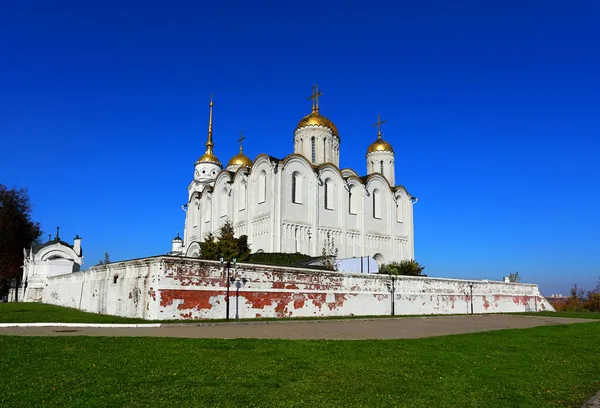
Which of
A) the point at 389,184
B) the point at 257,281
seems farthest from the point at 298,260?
the point at 389,184

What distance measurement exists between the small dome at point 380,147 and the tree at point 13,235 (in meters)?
39.2

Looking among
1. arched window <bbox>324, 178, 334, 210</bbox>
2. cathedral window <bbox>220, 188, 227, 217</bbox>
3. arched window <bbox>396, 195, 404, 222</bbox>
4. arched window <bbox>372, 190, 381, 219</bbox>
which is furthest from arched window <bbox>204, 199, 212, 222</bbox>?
arched window <bbox>396, 195, 404, 222</bbox>

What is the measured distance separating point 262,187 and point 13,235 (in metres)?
25.2

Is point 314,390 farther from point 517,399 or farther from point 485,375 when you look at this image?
point 485,375

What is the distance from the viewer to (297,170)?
43.6m

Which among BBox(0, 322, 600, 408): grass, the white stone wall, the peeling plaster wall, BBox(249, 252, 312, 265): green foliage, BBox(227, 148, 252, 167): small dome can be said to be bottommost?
BBox(0, 322, 600, 408): grass

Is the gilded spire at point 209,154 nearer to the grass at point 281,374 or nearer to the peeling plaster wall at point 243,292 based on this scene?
the peeling plaster wall at point 243,292

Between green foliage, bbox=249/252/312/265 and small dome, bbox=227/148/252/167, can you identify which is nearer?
green foliage, bbox=249/252/312/265

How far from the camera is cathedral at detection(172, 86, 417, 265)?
42156 mm

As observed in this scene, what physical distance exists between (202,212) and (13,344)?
148 feet

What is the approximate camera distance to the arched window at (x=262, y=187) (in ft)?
142

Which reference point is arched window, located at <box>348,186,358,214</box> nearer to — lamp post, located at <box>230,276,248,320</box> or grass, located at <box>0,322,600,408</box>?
lamp post, located at <box>230,276,248,320</box>

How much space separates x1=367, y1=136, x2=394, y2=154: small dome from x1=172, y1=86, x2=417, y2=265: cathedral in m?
0.12

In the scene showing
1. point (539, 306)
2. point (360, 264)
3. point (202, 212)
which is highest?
point (202, 212)
